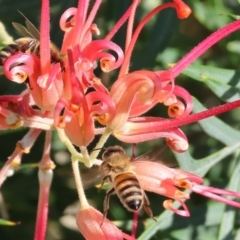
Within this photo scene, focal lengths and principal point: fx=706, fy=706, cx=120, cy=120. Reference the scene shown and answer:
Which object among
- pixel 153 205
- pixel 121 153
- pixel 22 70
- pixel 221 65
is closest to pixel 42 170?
pixel 121 153

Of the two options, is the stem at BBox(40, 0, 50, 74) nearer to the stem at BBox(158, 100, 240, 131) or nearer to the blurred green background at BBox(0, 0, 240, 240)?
the stem at BBox(158, 100, 240, 131)

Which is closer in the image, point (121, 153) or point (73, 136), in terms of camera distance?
point (73, 136)

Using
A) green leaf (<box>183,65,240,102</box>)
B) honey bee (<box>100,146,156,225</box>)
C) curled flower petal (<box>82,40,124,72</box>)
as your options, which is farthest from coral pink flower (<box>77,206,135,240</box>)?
green leaf (<box>183,65,240,102</box>)

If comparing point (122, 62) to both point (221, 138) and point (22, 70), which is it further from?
point (221, 138)

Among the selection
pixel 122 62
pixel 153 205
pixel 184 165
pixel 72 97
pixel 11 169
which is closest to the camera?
pixel 72 97

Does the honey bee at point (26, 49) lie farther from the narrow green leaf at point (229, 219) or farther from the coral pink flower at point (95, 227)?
the narrow green leaf at point (229, 219)

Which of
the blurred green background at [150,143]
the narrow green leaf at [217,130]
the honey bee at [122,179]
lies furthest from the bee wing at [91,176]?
the narrow green leaf at [217,130]
